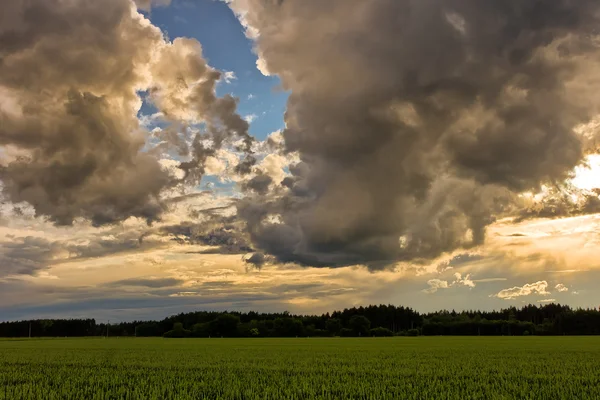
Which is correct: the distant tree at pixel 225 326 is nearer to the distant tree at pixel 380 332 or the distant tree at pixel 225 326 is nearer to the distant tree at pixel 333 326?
the distant tree at pixel 333 326

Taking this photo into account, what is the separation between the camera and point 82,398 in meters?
16.8

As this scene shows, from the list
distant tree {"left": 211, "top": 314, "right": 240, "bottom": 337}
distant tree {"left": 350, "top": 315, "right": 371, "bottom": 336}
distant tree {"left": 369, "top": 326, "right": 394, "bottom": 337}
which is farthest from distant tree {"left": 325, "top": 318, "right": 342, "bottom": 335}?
distant tree {"left": 211, "top": 314, "right": 240, "bottom": 337}

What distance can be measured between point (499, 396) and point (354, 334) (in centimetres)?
16543

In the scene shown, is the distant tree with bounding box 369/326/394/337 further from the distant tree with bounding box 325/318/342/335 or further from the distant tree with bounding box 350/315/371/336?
the distant tree with bounding box 325/318/342/335

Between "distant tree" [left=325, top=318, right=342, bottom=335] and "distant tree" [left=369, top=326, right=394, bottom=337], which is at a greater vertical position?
"distant tree" [left=325, top=318, right=342, bottom=335]

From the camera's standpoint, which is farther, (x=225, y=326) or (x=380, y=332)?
(x=225, y=326)

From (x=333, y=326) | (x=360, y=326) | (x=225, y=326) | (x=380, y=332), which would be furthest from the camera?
(x=333, y=326)

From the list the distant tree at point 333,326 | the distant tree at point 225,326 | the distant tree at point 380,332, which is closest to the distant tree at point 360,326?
the distant tree at point 380,332

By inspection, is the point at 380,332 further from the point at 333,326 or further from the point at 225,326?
the point at 225,326

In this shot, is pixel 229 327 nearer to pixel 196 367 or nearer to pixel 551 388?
pixel 196 367

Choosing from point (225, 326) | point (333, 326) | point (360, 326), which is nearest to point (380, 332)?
point (360, 326)

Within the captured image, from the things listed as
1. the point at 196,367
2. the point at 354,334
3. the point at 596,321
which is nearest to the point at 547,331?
the point at 596,321

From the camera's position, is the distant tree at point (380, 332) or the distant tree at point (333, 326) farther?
the distant tree at point (333, 326)

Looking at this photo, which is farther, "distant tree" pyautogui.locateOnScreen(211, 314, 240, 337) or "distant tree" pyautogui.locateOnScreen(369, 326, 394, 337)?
"distant tree" pyautogui.locateOnScreen(211, 314, 240, 337)
